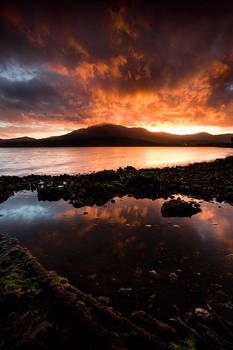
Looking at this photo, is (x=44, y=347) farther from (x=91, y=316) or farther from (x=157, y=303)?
(x=157, y=303)

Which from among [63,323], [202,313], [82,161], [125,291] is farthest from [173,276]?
[82,161]

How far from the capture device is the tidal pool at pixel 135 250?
13.1 feet

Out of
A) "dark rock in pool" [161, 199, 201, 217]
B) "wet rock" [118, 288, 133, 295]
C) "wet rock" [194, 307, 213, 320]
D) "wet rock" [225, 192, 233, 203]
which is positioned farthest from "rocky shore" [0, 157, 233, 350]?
"wet rock" [225, 192, 233, 203]

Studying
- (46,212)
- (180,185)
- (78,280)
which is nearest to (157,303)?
(78,280)

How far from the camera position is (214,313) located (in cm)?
337

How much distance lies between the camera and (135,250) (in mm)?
5668

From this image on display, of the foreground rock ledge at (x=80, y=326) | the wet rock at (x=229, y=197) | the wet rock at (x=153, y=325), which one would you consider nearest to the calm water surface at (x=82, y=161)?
the wet rock at (x=229, y=197)

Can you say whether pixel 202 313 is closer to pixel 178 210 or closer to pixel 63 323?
pixel 63 323

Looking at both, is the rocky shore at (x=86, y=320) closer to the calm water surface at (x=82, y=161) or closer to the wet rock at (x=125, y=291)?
the wet rock at (x=125, y=291)

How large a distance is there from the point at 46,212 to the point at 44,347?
7579 millimetres

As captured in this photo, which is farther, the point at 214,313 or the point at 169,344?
the point at 214,313

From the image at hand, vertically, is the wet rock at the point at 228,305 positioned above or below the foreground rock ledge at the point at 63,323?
below

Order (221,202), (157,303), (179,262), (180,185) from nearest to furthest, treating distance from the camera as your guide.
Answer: (157,303), (179,262), (221,202), (180,185)

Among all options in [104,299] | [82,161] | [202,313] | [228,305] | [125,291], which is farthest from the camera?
[82,161]
